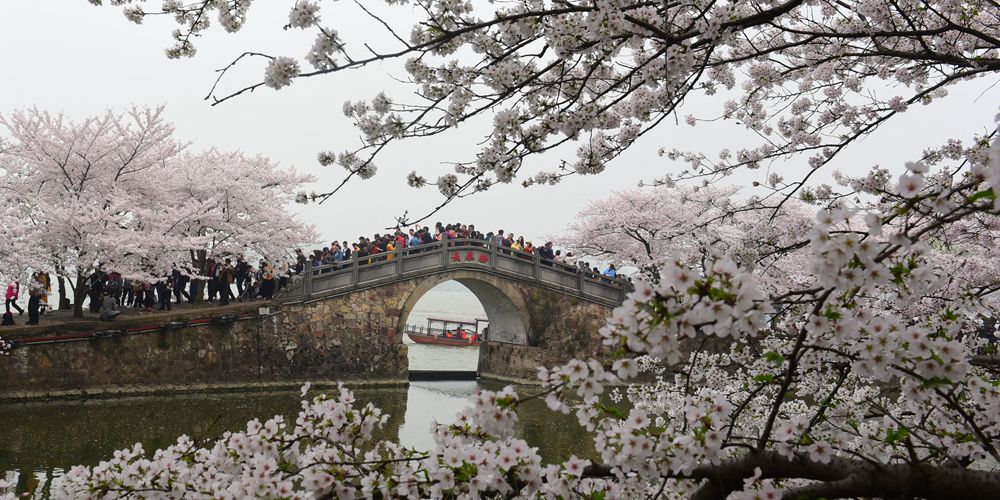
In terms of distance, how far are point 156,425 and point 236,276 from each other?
6.35 m

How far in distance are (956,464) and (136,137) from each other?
18.4m

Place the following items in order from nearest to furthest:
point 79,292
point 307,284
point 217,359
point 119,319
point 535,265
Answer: point 79,292
point 119,319
point 217,359
point 307,284
point 535,265

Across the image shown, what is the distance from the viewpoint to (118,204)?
53.7 feet

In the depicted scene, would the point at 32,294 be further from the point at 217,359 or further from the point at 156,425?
the point at 156,425

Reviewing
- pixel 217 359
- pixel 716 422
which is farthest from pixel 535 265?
pixel 716 422

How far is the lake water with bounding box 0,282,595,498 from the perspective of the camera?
11250mm

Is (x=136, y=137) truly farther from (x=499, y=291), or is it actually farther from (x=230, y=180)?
(x=499, y=291)

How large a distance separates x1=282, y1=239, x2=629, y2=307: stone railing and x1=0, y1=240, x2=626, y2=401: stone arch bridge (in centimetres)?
3

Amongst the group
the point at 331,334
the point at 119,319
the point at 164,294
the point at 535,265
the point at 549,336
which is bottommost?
the point at 331,334

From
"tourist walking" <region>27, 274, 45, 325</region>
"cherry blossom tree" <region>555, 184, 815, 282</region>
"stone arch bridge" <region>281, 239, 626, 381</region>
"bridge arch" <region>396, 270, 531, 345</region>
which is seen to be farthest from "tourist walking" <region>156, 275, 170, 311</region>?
"cherry blossom tree" <region>555, 184, 815, 282</region>

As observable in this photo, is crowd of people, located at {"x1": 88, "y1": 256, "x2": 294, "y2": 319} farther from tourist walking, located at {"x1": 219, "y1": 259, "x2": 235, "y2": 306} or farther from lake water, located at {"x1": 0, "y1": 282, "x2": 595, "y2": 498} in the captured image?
lake water, located at {"x1": 0, "y1": 282, "x2": 595, "y2": 498}

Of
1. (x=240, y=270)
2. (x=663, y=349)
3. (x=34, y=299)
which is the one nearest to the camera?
(x=663, y=349)

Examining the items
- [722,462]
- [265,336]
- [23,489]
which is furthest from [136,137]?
[722,462]

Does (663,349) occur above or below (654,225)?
below
